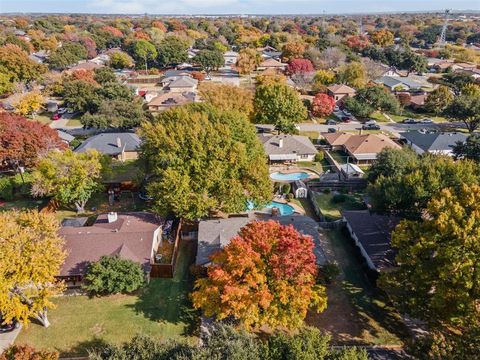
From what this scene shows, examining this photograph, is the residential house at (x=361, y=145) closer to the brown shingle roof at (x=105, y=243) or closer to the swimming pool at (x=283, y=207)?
the swimming pool at (x=283, y=207)

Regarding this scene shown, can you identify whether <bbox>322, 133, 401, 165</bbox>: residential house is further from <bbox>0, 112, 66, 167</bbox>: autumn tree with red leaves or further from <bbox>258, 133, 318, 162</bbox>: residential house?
<bbox>0, 112, 66, 167</bbox>: autumn tree with red leaves

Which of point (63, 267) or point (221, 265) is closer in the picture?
point (221, 265)

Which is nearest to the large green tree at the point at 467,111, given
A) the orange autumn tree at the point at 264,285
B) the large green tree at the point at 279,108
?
the large green tree at the point at 279,108

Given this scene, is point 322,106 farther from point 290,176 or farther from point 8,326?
point 8,326

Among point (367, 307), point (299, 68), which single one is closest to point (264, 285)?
point (367, 307)

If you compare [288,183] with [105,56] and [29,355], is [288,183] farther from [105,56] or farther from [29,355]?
[105,56]

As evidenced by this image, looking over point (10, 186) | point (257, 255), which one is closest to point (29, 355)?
point (257, 255)
